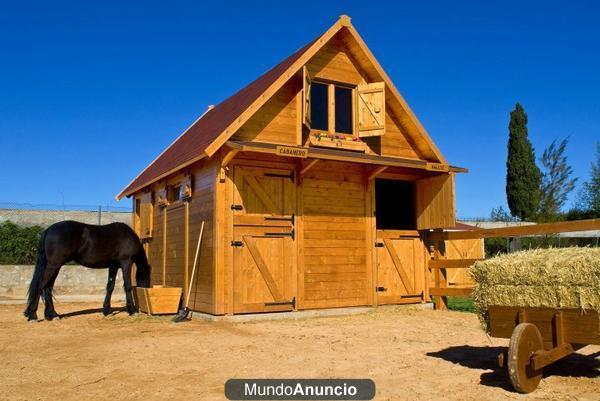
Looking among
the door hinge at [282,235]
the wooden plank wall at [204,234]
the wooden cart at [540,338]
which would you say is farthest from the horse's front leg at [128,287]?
the wooden cart at [540,338]

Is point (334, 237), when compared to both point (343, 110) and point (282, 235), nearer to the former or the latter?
point (282, 235)

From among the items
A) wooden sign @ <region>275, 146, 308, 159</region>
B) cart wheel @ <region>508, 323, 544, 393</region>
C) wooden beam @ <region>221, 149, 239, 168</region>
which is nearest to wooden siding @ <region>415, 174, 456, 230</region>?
wooden sign @ <region>275, 146, 308, 159</region>

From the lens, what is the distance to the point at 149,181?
1419 centimetres

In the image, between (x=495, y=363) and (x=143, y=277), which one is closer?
(x=495, y=363)

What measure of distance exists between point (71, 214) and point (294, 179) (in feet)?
44.4

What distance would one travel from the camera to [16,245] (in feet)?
60.6

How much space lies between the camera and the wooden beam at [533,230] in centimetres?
850

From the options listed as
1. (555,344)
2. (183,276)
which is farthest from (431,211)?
(555,344)

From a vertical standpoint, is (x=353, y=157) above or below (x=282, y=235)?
above

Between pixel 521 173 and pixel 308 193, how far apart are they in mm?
27953

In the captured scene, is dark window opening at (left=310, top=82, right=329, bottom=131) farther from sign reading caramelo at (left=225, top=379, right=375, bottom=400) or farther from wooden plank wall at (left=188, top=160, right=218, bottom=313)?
sign reading caramelo at (left=225, top=379, right=375, bottom=400)

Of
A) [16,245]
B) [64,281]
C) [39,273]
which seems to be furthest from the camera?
[64,281]

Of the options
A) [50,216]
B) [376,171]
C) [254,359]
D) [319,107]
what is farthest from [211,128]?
[50,216]

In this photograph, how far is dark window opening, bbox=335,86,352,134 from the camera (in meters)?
12.6
